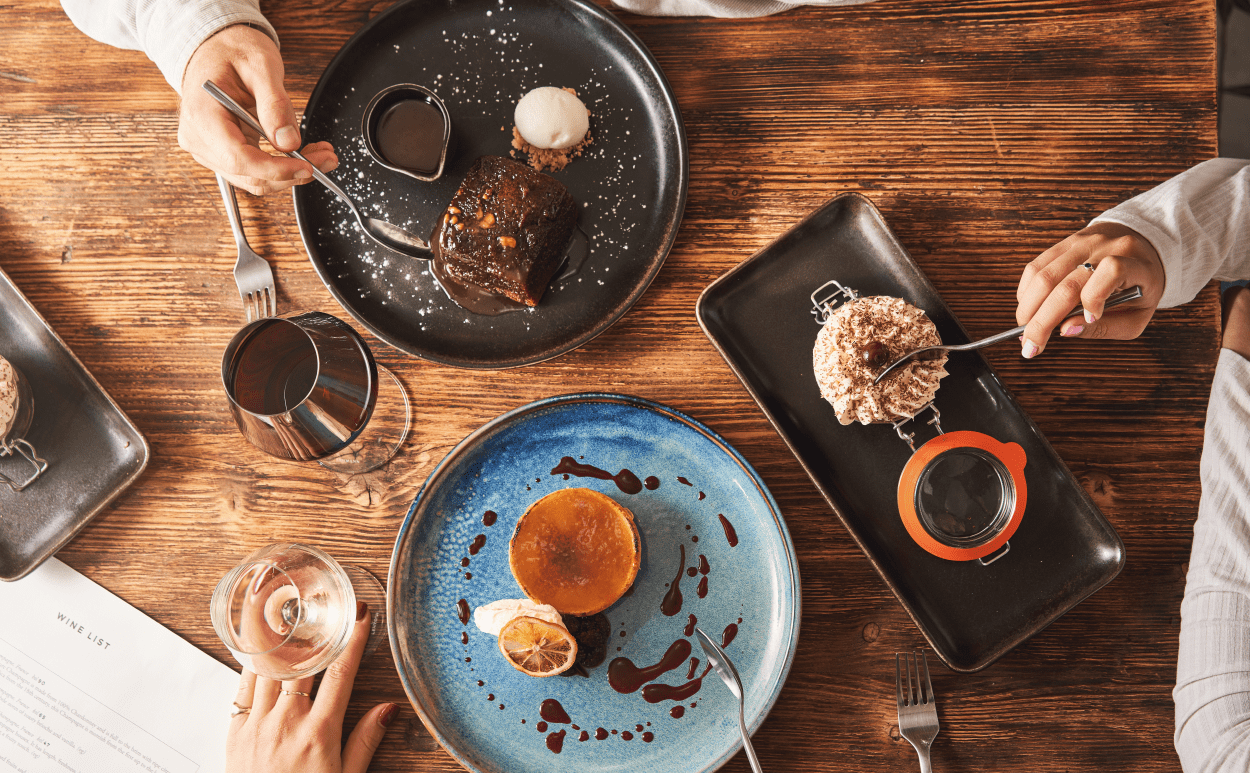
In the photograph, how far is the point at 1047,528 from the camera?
182 centimetres

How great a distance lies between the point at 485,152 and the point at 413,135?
20 centimetres

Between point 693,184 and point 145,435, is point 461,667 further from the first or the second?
point 693,184

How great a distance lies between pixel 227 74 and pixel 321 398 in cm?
91

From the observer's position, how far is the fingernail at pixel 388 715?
1.84 metres

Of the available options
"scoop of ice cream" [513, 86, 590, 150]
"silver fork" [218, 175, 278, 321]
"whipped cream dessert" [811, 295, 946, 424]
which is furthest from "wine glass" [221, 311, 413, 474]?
"whipped cream dessert" [811, 295, 946, 424]

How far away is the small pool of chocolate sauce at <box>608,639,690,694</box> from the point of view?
181cm

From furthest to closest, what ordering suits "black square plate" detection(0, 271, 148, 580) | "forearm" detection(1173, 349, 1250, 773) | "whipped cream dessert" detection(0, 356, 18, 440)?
"black square plate" detection(0, 271, 148, 580)
"whipped cream dessert" detection(0, 356, 18, 440)
"forearm" detection(1173, 349, 1250, 773)

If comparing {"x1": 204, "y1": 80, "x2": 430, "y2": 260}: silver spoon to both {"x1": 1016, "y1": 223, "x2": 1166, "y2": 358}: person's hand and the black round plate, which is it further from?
{"x1": 1016, "y1": 223, "x2": 1166, "y2": 358}: person's hand

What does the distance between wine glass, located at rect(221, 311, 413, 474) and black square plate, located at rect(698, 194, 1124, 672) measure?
883 millimetres

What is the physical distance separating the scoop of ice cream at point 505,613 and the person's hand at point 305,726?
340 mm

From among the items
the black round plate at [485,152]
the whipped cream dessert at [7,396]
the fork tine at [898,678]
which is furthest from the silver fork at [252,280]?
the fork tine at [898,678]

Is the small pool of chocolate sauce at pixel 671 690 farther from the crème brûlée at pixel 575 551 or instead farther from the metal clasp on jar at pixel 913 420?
the metal clasp on jar at pixel 913 420

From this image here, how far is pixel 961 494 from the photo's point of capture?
5.86 ft

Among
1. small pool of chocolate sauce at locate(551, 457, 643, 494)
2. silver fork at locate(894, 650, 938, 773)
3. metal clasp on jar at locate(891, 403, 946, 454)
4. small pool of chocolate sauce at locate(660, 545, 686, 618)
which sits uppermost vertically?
small pool of chocolate sauce at locate(551, 457, 643, 494)
